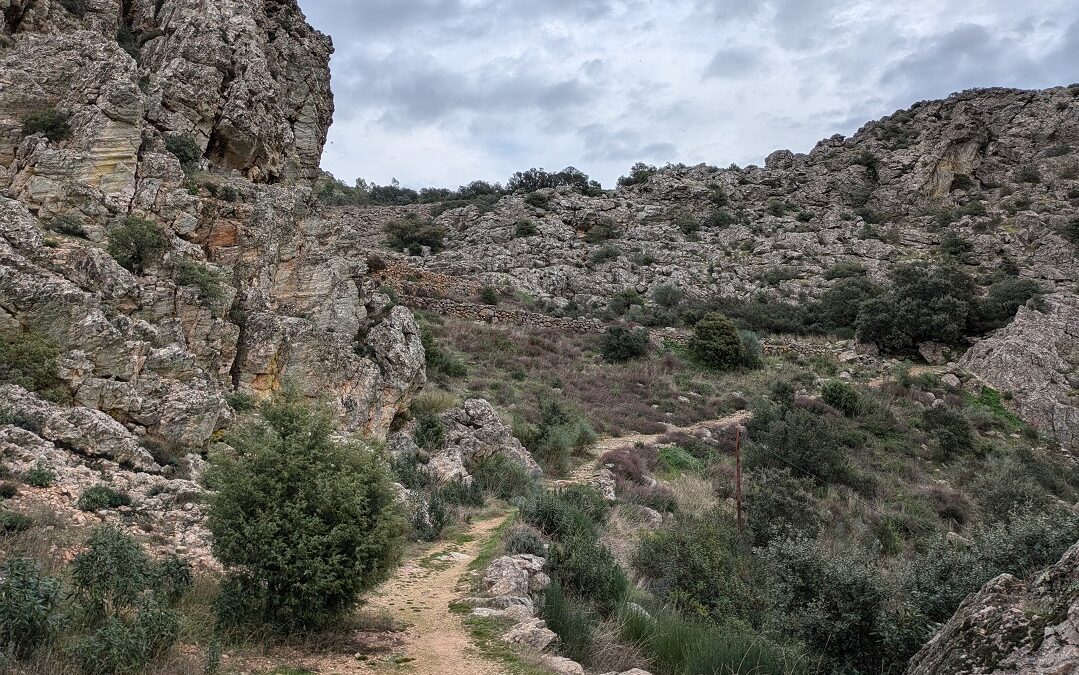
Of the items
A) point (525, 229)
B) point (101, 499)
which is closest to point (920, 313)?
point (525, 229)

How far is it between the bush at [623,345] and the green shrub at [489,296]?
730cm

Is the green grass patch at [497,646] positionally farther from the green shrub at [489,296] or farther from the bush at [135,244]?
the green shrub at [489,296]

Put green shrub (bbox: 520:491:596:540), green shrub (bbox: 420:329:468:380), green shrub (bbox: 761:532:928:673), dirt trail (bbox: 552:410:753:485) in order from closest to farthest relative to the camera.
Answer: green shrub (bbox: 761:532:928:673)
green shrub (bbox: 520:491:596:540)
dirt trail (bbox: 552:410:753:485)
green shrub (bbox: 420:329:468:380)

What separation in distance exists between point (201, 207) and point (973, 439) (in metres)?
23.4

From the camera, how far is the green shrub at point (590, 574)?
7.23 meters

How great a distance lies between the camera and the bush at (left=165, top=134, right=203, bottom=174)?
1202 centimetres

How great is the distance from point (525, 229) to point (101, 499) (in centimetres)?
3938

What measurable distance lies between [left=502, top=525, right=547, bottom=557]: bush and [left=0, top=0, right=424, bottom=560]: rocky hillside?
3789 millimetres

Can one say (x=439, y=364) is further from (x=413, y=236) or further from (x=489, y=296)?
(x=413, y=236)

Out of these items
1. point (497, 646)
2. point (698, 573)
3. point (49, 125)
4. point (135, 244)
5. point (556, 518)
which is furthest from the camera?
point (49, 125)

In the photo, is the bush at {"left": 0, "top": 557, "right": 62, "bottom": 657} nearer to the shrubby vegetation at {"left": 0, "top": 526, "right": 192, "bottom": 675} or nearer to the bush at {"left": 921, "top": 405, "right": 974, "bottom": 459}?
the shrubby vegetation at {"left": 0, "top": 526, "right": 192, "bottom": 675}

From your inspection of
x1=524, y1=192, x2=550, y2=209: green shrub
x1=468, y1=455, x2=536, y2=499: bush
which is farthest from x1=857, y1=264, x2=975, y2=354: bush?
x1=524, y1=192, x2=550, y2=209: green shrub

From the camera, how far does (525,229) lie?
44.2 metres

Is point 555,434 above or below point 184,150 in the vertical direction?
below
